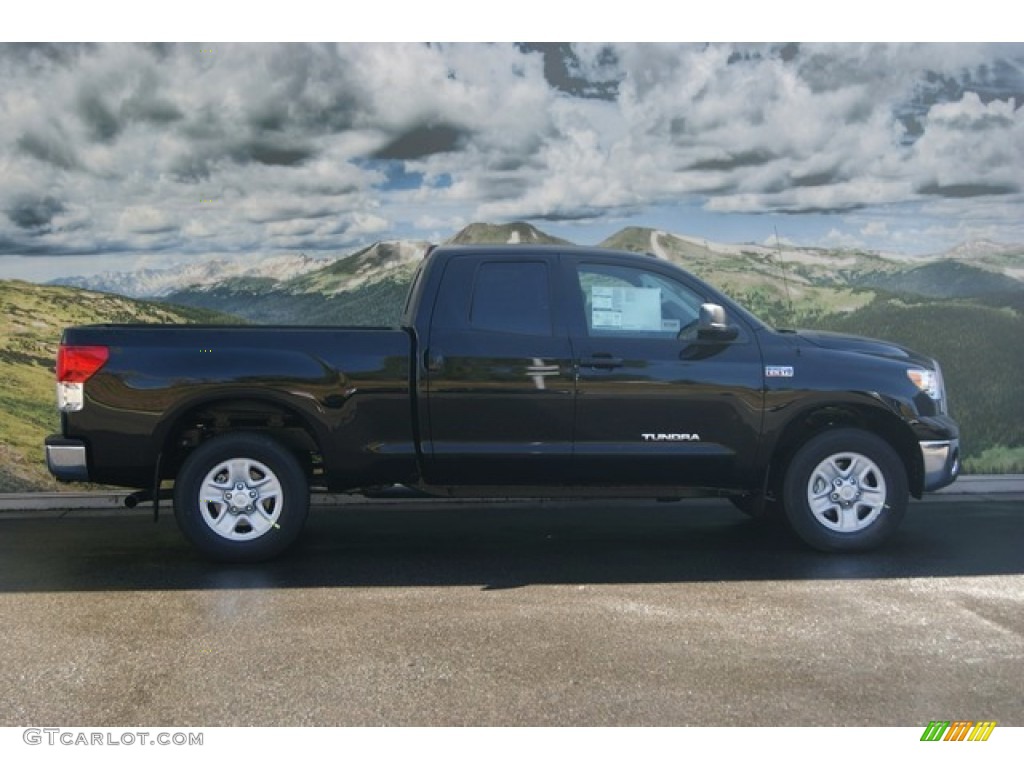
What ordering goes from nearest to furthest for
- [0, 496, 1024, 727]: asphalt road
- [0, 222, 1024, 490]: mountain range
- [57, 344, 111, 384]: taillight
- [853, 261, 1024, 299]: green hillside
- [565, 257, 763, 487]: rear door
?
1. [0, 496, 1024, 727]: asphalt road
2. [57, 344, 111, 384]: taillight
3. [565, 257, 763, 487]: rear door
4. [0, 222, 1024, 490]: mountain range
5. [853, 261, 1024, 299]: green hillside

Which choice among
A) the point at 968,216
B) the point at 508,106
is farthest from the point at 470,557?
the point at 968,216

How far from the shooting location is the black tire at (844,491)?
6629 millimetres

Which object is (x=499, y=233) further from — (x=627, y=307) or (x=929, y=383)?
(x=929, y=383)

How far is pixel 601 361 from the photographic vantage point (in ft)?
21.1

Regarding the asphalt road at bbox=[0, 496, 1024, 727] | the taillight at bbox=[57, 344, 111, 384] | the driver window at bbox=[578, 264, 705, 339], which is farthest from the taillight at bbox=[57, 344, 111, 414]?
the driver window at bbox=[578, 264, 705, 339]

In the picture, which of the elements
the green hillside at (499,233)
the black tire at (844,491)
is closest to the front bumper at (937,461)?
the black tire at (844,491)

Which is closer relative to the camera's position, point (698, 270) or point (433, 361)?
point (433, 361)

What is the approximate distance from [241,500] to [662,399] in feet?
8.33

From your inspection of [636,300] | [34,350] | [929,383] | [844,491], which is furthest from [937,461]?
[34,350]

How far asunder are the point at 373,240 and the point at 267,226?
0.87 m

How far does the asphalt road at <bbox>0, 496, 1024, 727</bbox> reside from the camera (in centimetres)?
415

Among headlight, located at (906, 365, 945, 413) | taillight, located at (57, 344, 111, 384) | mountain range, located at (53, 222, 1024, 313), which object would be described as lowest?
headlight, located at (906, 365, 945, 413)

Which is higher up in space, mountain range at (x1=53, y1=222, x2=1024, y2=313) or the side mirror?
mountain range at (x1=53, y1=222, x2=1024, y2=313)

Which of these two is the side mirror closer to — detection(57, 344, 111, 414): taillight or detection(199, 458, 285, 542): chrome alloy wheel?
detection(199, 458, 285, 542): chrome alloy wheel
